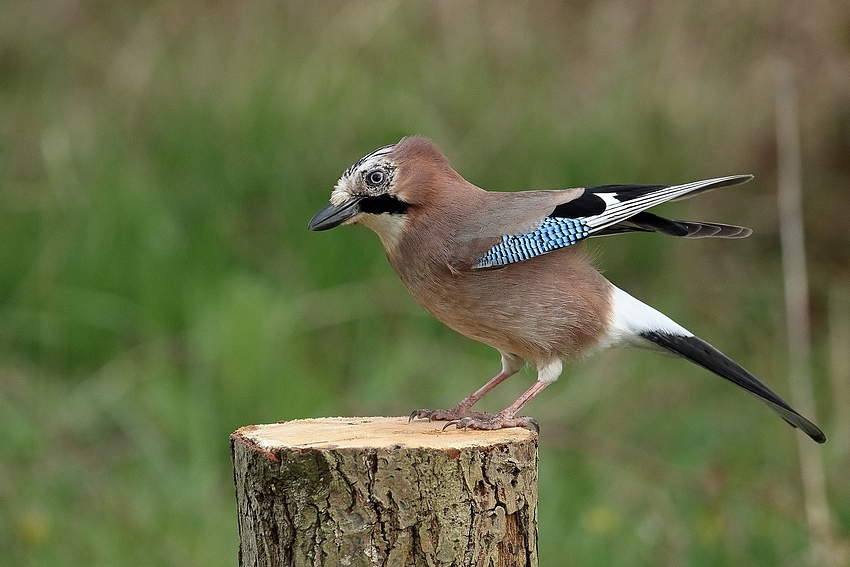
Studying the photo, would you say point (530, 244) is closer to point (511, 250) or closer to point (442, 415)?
point (511, 250)

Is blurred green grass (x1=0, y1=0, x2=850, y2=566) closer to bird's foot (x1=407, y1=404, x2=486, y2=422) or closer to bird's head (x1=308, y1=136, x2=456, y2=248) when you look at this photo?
bird's foot (x1=407, y1=404, x2=486, y2=422)

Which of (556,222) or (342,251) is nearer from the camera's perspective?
(556,222)

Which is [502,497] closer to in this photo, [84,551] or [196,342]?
[84,551]

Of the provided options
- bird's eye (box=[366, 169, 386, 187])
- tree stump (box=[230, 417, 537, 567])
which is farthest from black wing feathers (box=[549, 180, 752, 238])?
tree stump (box=[230, 417, 537, 567])

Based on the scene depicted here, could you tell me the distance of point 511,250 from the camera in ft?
13.4

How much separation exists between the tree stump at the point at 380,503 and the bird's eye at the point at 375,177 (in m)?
1.18

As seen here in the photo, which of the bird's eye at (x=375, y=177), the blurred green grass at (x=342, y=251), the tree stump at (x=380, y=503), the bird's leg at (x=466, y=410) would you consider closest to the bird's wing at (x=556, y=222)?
the bird's eye at (x=375, y=177)

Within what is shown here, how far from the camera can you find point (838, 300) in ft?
27.8

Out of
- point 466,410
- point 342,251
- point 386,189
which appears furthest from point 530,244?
point 342,251

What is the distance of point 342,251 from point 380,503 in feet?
15.3

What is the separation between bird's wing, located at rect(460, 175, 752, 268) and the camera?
4.07 metres

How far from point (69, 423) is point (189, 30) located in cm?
410

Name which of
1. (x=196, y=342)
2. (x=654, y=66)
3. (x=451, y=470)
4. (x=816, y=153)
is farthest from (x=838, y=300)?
(x=451, y=470)

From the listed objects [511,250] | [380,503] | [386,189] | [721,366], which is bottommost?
[380,503]
